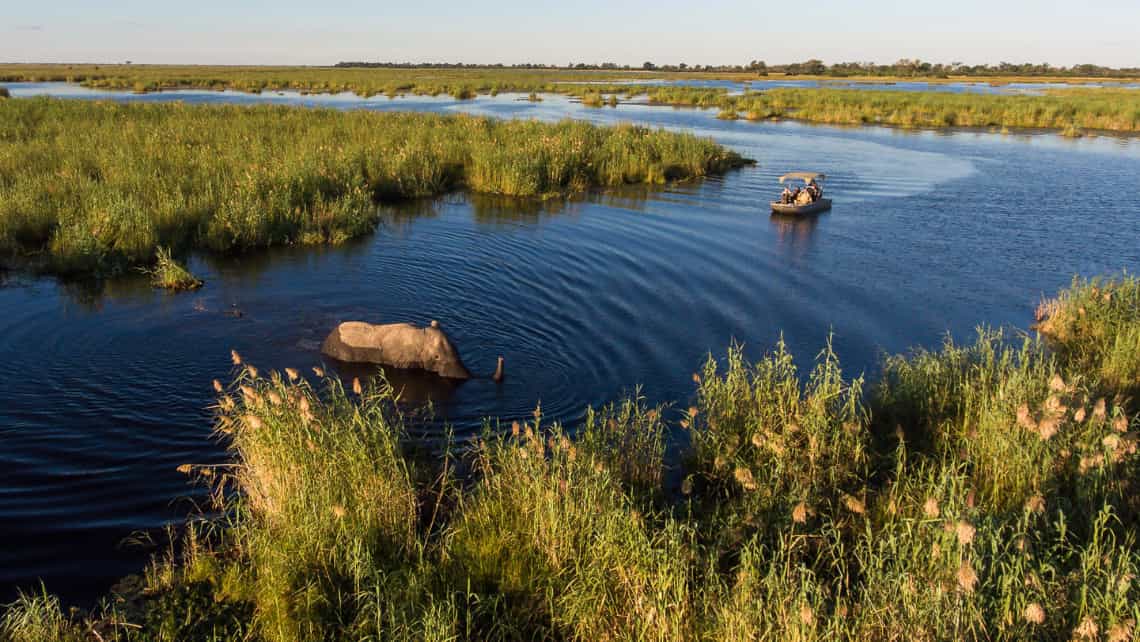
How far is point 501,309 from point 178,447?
5.87 m

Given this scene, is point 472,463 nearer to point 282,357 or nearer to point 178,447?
point 178,447

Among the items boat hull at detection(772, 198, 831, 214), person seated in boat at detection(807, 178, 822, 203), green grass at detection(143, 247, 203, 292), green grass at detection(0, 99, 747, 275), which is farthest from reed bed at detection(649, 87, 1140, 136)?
green grass at detection(143, 247, 203, 292)

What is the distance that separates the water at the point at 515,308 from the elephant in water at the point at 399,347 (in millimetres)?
329

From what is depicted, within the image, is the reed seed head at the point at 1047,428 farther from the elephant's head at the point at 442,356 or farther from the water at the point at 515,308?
the elephant's head at the point at 442,356

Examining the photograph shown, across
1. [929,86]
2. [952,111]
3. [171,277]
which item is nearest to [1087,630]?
[171,277]

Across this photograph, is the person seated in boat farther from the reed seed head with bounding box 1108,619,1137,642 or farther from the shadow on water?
the reed seed head with bounding box 1108,619,1137,642

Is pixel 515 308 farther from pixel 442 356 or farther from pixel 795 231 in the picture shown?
pixel 795 231

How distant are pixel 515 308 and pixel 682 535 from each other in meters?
7.62

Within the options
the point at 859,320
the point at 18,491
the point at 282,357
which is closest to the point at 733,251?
the point at 859,320

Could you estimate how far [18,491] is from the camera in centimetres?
678

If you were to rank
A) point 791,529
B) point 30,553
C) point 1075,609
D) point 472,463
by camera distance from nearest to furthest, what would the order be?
point 1075,609
point 791,529
point 30,553
point 472,463

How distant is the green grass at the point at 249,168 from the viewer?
14695mm

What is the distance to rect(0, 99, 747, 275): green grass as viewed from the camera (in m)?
14.7

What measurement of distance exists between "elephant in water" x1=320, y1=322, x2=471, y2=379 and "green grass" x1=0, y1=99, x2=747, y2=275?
6.91m
